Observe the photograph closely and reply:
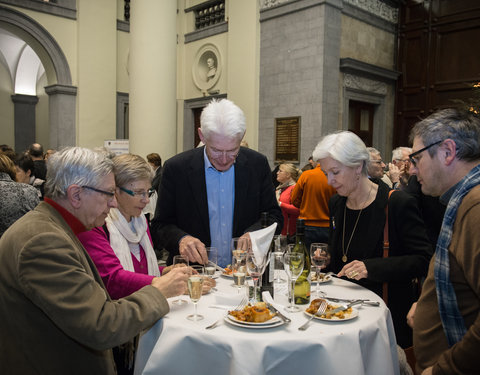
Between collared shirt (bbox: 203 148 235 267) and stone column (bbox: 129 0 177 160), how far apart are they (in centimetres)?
650

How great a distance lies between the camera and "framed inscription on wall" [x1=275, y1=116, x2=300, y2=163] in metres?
8.54

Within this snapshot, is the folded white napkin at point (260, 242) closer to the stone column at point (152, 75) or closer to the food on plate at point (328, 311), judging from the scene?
the food on plate at point (328, 311)

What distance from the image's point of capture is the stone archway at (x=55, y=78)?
9852mm

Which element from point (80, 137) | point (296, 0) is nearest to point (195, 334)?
point (296, 0)

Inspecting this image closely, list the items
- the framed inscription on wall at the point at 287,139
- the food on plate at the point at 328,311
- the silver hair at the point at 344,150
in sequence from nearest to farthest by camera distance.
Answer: the food on plate at the point at 328,311 → the silver hair at the point at 344,150 → the framed inscription on wall at the point at 287,139

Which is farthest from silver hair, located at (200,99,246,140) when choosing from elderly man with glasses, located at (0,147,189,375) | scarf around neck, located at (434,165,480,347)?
scarf around neck, located at (434,165,480,347)

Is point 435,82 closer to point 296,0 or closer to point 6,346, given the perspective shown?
point 296,0

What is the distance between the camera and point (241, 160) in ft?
8.98

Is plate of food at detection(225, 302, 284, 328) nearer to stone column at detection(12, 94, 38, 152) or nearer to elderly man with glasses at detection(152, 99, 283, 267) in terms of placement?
elderly man with glasses at detection(152, 99, 283, 267)

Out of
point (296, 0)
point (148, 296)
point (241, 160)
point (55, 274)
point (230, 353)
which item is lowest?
point (230, 353)

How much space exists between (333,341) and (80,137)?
34.5 ft

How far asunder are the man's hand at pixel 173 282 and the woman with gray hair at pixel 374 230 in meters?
0.89

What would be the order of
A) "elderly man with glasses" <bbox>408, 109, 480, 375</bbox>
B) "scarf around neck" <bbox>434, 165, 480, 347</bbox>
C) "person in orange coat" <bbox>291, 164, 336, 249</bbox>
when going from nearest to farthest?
"elderly man with glasses" <bbox>408, 109, 480, 375</bbox> → "scarf around neck" <bbox>434, 165, 480, 347</bbox> → "person in orange coat" <bbox>291, 164, 336, 249</bbox>

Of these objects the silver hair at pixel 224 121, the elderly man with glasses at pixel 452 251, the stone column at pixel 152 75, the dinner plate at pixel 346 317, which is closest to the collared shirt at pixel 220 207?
the silver hair at pixel 224 121
